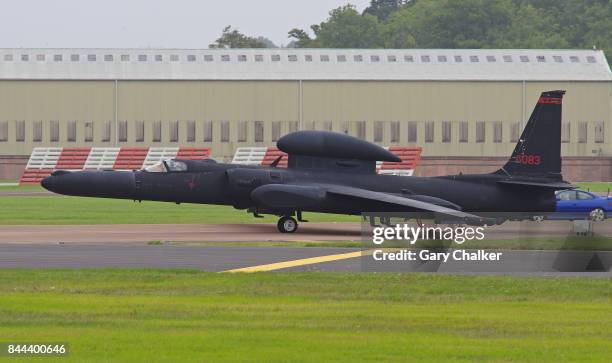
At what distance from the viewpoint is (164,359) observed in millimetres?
14273

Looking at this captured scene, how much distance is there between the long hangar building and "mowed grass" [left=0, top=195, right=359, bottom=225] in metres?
24.6

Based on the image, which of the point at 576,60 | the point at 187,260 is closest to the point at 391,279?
the point at 187,260

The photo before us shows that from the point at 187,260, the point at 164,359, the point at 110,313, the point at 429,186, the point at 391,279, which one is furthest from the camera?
the point at 429,186

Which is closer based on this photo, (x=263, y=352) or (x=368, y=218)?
(x=263, y=352)

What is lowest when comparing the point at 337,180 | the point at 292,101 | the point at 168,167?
the point at 292,101

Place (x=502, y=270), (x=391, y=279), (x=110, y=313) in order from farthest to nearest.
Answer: (x=502, y=270) < (x=391, y=279) < (x=110, y=313)

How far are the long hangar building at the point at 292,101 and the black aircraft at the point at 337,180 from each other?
43.3m

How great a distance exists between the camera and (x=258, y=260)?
26.5 m

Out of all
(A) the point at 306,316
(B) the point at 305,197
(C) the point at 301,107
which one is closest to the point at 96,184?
(B) the point at 305,197

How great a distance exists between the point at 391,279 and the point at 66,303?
19.9ft

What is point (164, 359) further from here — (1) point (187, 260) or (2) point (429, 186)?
(2) point (429, 186)

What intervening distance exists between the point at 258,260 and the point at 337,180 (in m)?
11.9

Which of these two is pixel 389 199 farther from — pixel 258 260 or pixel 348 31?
pixel 348 31

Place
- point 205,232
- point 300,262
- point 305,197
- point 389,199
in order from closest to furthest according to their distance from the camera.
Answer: point 300,262 → point 389,199 → point 305,197 → point 205,232
